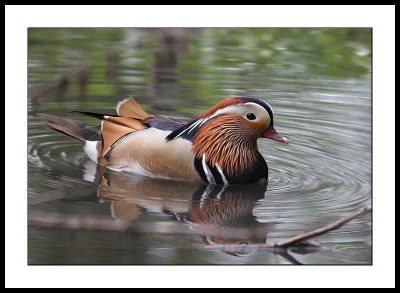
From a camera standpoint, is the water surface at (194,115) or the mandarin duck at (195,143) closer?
the water surface at (194,115)

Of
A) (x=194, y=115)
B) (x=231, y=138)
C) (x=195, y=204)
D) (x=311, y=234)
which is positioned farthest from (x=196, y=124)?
(x=311, y=234)

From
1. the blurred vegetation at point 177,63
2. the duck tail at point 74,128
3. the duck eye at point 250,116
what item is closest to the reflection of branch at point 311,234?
the duck eye at point 250,116

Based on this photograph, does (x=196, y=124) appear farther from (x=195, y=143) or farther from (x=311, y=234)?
(x=311, y=234)

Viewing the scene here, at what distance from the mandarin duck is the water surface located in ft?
0.38

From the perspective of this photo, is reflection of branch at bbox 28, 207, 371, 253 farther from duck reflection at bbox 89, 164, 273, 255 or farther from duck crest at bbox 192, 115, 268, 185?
duck crest at bbox 192, 115, 268, 185

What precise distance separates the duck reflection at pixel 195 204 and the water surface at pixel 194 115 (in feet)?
0.05

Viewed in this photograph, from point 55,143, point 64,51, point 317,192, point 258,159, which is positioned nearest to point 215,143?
point 258,159

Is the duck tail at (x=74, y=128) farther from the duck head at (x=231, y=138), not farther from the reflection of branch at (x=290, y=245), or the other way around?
the reflection of branch at (x=290, y=245)

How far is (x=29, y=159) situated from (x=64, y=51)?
1.70 meters

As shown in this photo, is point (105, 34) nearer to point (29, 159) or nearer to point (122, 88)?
point (122, 88)

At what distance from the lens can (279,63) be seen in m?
9.88

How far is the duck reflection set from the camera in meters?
7.09

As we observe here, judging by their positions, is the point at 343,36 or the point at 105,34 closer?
the point at 343,36

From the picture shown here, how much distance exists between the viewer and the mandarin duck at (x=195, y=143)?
798 cm
